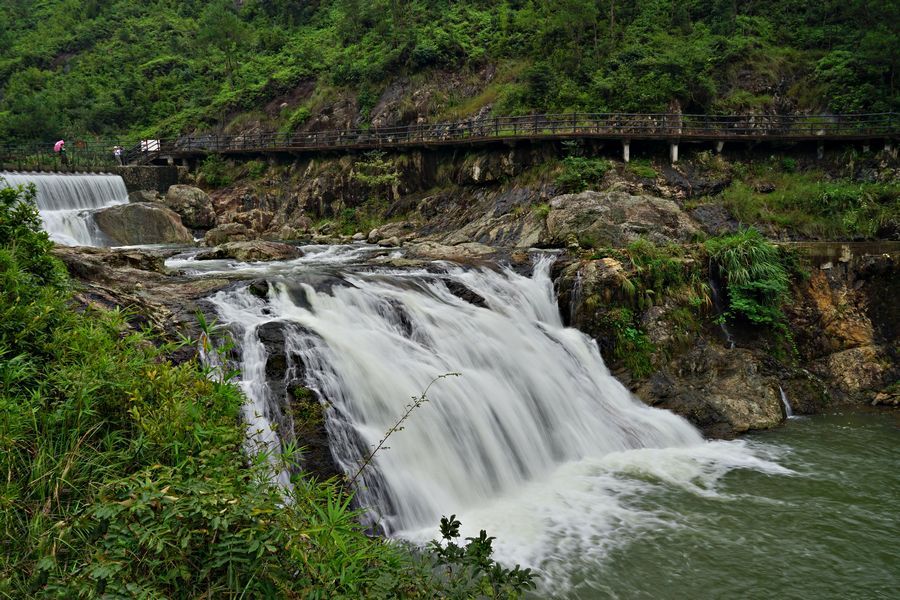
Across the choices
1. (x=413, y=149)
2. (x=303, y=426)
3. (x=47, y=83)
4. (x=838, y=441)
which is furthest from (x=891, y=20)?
(x=47, y=83)

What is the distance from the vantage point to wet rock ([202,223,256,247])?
64.5 ft

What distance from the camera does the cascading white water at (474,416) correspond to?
663 cm

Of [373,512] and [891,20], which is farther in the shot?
[891,20]

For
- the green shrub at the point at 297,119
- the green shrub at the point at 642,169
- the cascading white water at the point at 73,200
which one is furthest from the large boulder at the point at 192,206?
the green shrub at the point at 642,169

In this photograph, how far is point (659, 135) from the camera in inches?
777

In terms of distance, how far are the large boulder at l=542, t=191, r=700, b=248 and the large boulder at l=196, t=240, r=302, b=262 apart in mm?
7679

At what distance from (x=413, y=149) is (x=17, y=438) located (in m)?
20.8

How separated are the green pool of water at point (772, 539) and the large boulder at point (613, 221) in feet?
24.9

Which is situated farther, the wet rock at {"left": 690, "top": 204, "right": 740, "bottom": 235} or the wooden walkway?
the wooden walkway

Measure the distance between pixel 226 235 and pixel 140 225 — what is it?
303 cm

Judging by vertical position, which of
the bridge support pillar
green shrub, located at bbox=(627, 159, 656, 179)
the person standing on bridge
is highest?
the person standing on bridge

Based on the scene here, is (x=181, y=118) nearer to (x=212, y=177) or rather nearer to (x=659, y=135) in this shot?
(x=212, y=177)

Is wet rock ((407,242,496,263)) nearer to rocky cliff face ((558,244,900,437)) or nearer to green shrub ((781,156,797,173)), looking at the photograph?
rocky cliff face ((558,244,900,437))

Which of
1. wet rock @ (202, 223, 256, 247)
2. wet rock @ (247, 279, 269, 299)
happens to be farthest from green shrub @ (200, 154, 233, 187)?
wet rock @ (247, 279, 269, 299)
